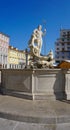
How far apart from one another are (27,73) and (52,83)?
1.11 m

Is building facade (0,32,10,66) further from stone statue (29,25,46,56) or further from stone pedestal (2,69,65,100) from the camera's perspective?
stone pedestal (2,69,65,100)

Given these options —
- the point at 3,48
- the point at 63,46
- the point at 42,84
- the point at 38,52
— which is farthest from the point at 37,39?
the point at 63,46

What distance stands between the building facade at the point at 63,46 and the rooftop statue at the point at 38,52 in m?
76.9

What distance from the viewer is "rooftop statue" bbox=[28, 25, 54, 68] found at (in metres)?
9.25

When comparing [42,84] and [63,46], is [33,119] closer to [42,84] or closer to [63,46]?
[42,84]

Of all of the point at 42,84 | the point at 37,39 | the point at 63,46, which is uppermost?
the point at 63,46

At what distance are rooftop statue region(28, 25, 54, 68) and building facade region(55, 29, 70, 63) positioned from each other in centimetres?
7693

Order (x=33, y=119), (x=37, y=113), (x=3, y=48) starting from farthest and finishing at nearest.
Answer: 1. (x=3, y=48)
2. (x=37, y=113)
3. (x=33, y=119)

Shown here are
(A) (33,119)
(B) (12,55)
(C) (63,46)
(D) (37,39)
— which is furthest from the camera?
(C) (63,46)

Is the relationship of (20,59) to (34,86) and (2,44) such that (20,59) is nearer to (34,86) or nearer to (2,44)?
(2,44)

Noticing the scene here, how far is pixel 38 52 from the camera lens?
31.9ft

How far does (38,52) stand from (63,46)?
81.9m

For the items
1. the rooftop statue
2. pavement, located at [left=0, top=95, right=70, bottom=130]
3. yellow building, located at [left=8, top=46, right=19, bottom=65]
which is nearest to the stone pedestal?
the rooftop statue

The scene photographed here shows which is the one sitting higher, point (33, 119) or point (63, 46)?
point (63, 46)
